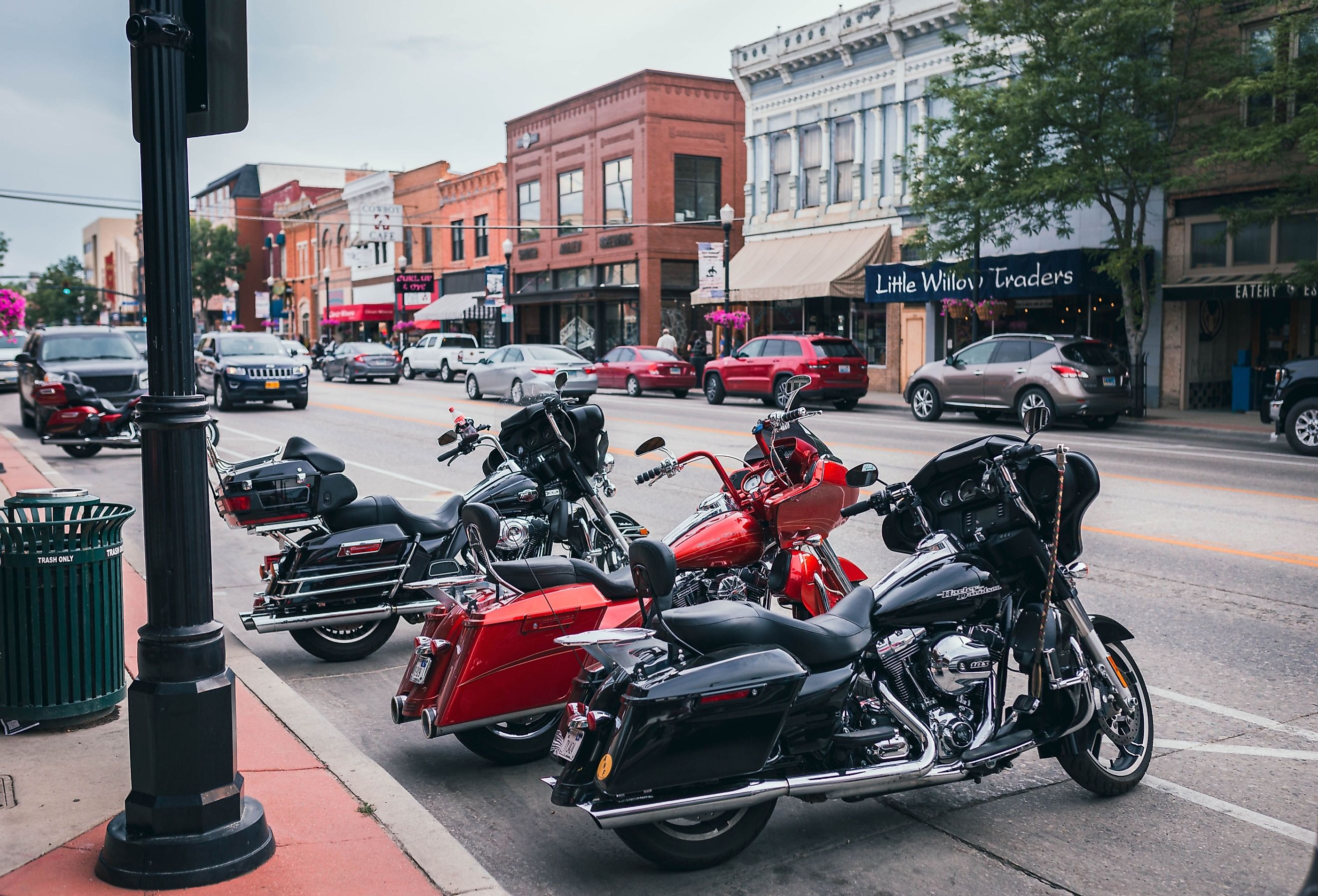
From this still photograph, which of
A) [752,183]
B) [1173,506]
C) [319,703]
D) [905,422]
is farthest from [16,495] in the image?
[752,183]

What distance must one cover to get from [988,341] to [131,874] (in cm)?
2134

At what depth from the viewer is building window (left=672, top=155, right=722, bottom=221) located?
43875 mm

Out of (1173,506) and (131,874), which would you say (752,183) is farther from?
(131,874)

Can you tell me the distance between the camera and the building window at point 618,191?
44.6 meters

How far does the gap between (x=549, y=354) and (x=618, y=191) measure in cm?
1566

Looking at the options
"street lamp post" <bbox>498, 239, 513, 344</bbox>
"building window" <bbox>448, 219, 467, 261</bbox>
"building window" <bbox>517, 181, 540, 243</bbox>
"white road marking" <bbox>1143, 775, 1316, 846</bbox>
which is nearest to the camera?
"white road marking" <bbox>1143, 775, 1316, 846</bbox>

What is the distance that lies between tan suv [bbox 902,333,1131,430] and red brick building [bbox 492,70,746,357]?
1898 cm

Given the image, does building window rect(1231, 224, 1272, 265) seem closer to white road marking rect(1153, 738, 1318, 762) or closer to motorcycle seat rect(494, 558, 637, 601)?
white road marking rect(1153, 738, 1318, 762)

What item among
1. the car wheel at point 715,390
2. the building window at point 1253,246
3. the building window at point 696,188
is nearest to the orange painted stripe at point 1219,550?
the building window at point 1253,246

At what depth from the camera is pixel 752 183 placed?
38.4m

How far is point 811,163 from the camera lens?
118 feet

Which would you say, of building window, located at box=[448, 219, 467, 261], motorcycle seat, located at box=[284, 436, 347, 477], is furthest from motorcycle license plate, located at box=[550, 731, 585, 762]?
building window, located at box=[448, 219, 467, 261]

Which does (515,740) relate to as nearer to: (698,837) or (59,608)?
(698,837)

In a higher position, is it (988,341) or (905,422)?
(988,341)
